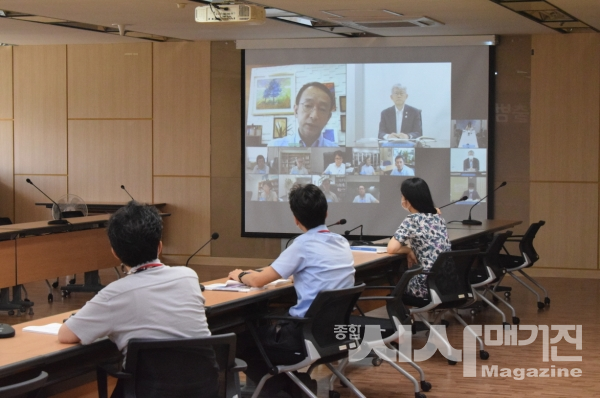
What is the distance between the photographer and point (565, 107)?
9078mm

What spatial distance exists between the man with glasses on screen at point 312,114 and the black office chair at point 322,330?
19.9 ft

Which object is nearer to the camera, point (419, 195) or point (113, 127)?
point (419, 195)

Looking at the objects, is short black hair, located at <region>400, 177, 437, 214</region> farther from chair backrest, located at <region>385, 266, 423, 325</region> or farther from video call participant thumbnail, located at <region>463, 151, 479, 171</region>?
video call participant thumbnail, located at <region>463, 151, 479, 171</region>

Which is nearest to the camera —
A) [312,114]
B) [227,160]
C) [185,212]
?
[312,114]

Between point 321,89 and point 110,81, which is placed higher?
point 110,81

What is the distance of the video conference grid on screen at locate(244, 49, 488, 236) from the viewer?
925 cm

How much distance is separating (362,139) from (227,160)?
176 cm

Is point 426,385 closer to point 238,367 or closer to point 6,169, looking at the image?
point 238,367

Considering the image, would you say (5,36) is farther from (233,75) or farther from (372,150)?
(372,150)

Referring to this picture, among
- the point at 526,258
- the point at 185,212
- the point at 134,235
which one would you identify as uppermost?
the point at 134,235

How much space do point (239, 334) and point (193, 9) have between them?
435 cm

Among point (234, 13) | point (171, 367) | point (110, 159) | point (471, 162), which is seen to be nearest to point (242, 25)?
point (234, 13)

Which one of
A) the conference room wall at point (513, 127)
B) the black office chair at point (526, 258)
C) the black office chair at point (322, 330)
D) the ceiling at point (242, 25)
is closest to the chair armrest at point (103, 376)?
the black office chair at point (322, 330)

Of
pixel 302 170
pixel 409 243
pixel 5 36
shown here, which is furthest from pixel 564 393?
pixel 5 36
